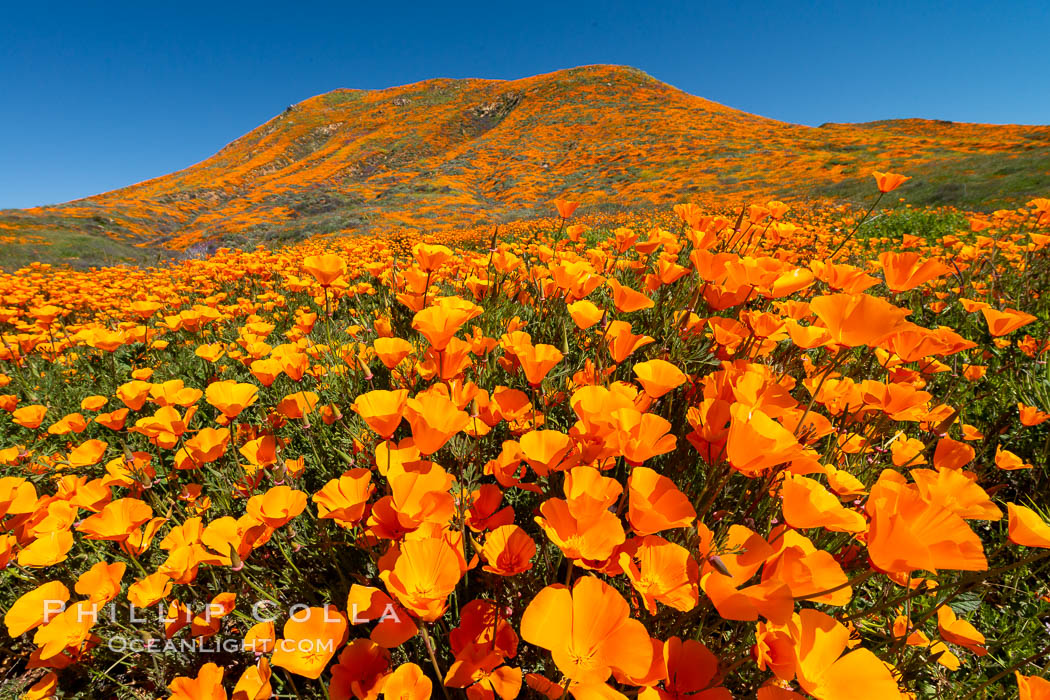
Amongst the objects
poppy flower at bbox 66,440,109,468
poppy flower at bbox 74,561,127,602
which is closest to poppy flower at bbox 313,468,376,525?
poppy flower at bbox 74,561,127,602

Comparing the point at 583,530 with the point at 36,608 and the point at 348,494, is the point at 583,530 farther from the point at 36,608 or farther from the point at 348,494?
the point at 36,608

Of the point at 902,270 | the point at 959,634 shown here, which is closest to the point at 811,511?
the point at 959,634

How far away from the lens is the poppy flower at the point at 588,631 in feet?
2.21

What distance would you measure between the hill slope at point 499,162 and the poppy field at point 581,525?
13.5m

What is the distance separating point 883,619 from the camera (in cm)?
124

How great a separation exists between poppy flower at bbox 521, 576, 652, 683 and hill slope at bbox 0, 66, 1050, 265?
1469cm

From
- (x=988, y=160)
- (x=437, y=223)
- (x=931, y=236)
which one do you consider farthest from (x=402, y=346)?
(x=988, y=160)

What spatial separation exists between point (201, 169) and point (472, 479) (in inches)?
2106

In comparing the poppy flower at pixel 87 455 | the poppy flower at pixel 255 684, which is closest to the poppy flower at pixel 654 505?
the poppy flower at pixel 255 684

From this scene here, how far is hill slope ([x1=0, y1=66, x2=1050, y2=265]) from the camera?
1664 cm

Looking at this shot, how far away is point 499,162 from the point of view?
30.3 meters

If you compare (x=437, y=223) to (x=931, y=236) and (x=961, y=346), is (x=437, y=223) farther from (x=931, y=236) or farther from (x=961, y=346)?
(x=961, y=346)

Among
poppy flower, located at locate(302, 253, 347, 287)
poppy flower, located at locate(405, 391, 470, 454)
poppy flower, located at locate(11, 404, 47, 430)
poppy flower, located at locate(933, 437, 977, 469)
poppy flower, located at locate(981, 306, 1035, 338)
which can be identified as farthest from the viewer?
poppy flower, located at locate(11, 404, 47, 430)

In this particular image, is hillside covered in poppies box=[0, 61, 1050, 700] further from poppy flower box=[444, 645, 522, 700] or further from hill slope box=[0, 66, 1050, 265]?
hill slope box=[0, 66, 1050, 265]
